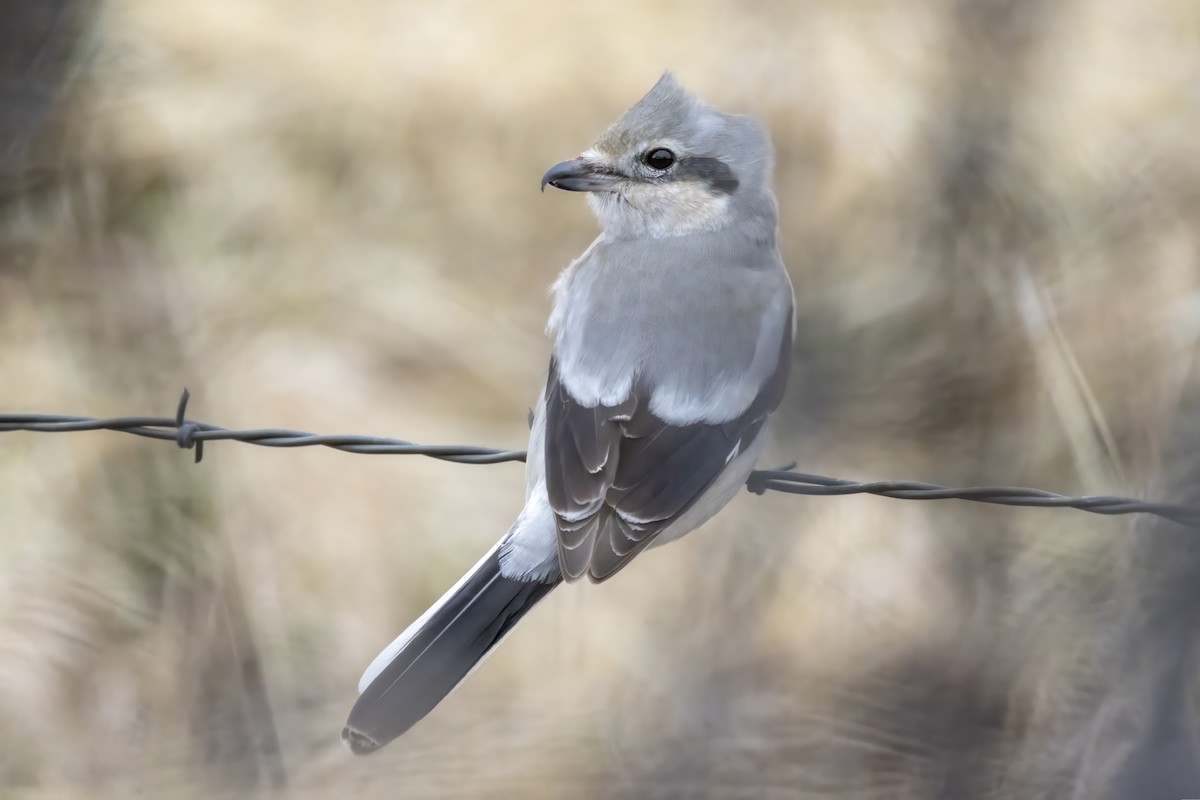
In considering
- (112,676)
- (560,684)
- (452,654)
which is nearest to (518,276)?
(560,684)

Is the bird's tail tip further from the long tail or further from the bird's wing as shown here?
the bird's wing

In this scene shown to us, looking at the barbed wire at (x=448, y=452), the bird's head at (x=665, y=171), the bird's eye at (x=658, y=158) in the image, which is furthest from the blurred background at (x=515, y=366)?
the bird's eye at (x=658, y=158)

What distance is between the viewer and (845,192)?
14.7 feet

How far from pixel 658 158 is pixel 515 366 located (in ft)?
6.42

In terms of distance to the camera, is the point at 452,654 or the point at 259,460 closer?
the point at 452,654

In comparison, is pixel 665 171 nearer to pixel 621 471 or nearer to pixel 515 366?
pixel 621 471

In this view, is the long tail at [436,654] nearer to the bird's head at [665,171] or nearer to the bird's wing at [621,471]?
the bird's wing at [621,471]

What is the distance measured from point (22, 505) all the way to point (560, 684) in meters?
2.09

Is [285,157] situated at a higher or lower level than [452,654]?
higher

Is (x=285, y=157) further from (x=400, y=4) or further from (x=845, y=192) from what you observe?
(x=845, y=192)

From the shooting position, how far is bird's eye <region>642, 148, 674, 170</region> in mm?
3100

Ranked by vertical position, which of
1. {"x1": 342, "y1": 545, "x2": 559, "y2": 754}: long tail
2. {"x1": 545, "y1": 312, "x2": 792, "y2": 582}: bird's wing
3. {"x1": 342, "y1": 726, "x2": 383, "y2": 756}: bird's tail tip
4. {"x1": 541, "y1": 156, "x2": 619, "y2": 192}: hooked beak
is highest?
{"x1": 541, "y1": 156, "x2": 619, "y2": 192}: hooked beak

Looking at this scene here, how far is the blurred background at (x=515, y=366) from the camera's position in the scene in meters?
2.66

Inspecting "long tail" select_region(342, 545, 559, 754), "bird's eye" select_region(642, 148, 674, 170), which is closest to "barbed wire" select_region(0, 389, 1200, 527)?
"long tail" select_region(342, 545, 559, 754)
